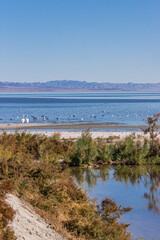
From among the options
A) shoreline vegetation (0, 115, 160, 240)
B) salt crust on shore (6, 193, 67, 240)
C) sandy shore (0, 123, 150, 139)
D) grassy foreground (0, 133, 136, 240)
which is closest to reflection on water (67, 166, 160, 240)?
shoreline vegetation (0, 115, 160, 240)

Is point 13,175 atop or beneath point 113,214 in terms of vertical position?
atop

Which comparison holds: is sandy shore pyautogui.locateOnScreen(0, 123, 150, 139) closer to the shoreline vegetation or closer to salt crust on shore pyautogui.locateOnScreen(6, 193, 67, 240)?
the shoreline vegetation

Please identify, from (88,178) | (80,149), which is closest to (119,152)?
(80,149)

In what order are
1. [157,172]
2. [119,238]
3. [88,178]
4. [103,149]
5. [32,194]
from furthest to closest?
[103,149] < [157,172] < [88,178] < [32,194] < [119,238]

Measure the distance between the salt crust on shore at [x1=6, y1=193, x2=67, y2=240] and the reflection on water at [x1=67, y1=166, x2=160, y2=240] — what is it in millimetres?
2926

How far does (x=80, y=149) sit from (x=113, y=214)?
30.6 ft

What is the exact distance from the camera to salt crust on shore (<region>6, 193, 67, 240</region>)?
312 inches

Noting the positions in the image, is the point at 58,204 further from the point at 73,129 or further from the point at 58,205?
the point at 73,129

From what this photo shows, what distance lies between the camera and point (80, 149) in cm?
2042

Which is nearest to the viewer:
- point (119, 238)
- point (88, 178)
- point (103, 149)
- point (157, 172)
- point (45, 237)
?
point (45, 237)

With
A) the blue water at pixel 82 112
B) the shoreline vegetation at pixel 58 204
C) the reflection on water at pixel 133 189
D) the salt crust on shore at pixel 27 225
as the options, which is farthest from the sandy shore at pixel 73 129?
the salt crust on shore at pixel 27 225

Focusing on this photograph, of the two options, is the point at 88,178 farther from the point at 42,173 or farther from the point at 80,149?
the point at 42,173

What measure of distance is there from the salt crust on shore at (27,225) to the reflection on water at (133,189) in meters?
2.93

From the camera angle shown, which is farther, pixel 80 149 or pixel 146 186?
pixel 80 149
